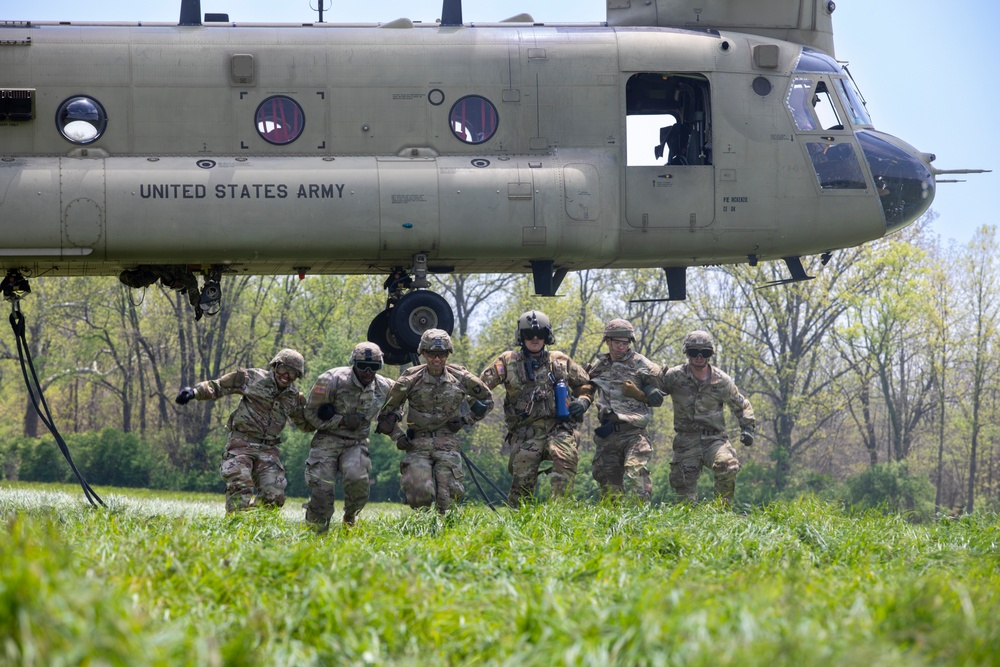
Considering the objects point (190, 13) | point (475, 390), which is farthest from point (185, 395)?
point (190, 13)

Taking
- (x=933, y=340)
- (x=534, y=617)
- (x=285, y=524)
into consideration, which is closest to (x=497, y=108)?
(x=285, y=524)

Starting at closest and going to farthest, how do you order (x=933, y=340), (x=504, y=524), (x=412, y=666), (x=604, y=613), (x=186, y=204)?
(x=412, y=666), (x=604, y=613), (x=504, y=524), (x=186, y=204), (x=933, y=340)

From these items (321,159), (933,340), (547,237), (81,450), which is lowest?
(81,450)

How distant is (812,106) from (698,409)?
12.4ft

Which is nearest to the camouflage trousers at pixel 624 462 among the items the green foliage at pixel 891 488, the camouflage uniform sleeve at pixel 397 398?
the camouflage uniform sleeve at pixel 397 398

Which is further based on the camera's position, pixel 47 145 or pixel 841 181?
pixel 841 181

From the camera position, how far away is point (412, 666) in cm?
494

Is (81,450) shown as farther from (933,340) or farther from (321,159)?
(933,340)

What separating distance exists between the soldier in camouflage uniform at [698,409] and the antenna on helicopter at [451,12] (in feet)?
14.4

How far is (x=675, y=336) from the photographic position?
4122 cm

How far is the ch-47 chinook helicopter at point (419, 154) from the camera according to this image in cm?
1165

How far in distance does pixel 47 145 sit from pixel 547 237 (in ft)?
17.5

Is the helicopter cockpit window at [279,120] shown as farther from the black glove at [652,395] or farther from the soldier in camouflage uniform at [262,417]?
the black glove at [652,395]

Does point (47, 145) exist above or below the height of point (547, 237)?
above
